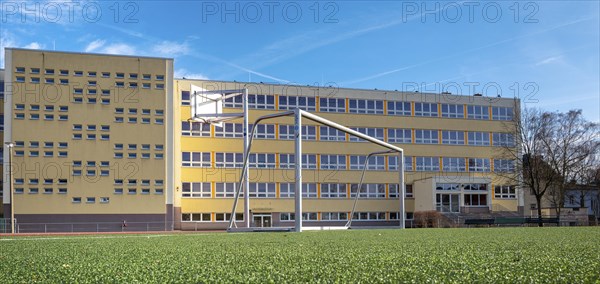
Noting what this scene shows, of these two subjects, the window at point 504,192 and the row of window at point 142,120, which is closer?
the row of window at point 142,120

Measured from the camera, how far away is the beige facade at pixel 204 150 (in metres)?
47.8

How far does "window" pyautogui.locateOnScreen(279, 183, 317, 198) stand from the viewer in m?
55.0

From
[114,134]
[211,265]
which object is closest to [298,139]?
[211,265]

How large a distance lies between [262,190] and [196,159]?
20.6 ft

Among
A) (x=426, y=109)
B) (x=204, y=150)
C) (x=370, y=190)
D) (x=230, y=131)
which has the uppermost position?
(x=426, y=109)

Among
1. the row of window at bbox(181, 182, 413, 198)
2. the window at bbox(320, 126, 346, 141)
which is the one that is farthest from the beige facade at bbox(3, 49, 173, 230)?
the window at bbox(320, 126, 346, 141)

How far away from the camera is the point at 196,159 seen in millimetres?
52812

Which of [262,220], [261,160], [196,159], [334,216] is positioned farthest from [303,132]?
[196,159]

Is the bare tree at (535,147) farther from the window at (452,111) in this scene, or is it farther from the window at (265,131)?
the window at (265,131)

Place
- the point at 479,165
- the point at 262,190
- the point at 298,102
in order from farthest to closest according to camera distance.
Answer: the point at 479,165
the point at 298,102
the point at 262,190

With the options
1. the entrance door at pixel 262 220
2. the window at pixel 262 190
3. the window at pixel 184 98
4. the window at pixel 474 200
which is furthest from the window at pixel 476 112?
the window at pixel 184 98

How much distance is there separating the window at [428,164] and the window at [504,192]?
6378mm

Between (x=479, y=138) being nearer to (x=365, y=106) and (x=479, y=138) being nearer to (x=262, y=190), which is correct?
(x=365, y=106)

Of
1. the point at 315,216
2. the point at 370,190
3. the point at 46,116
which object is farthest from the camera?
the point at 370,190
